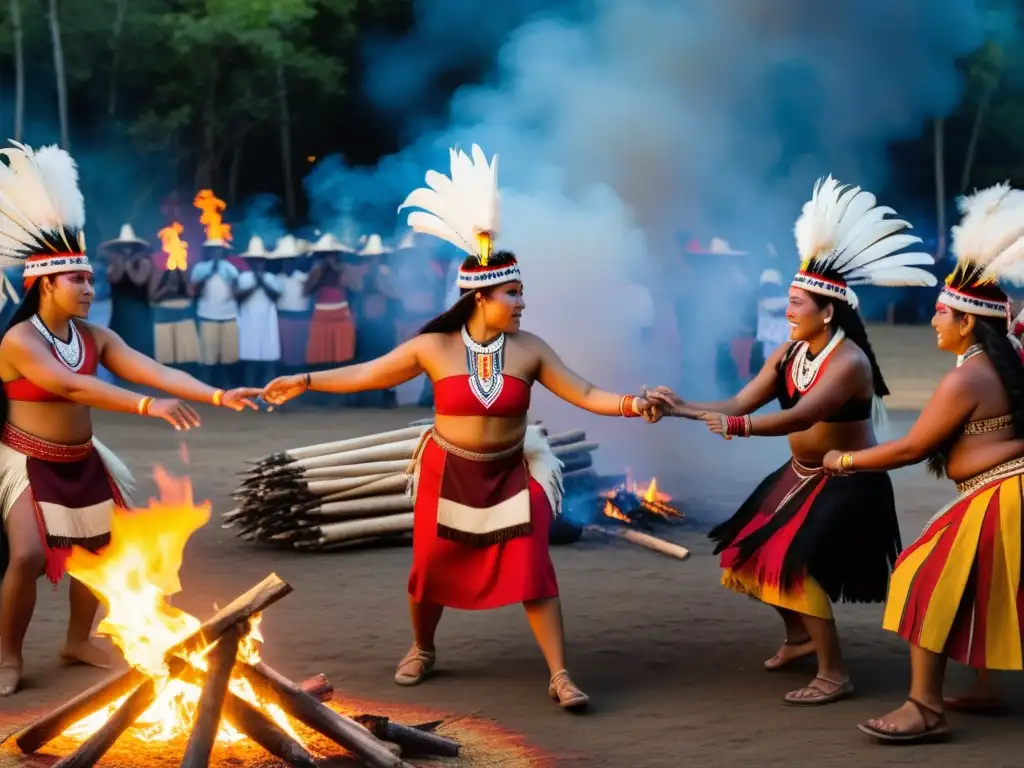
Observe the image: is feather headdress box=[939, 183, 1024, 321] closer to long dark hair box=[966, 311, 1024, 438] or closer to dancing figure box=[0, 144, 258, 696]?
long dark hair box=[966, 311, 1024, 438]

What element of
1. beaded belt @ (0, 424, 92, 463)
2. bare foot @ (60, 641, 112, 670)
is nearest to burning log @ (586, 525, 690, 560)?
bare foot @ (60, 641, 112, 670)

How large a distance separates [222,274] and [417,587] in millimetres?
10317

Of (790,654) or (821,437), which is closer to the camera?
(821,437)

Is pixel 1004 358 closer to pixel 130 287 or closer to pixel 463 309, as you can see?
pixel 463 309

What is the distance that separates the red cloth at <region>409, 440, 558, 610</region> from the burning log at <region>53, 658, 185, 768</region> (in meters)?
1.38

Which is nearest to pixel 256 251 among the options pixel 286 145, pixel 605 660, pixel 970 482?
pixel 286 145

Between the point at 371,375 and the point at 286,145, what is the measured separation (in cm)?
1950

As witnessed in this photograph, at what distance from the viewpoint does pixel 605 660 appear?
6016 millimetres

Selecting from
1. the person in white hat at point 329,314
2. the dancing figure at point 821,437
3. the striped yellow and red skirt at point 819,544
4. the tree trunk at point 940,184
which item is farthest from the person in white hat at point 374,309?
the tree trunk at point 940,184

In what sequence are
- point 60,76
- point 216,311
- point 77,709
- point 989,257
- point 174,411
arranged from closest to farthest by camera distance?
point 77,709 → point 989,257 → point 174,411 → point 216,311 → point 60,76

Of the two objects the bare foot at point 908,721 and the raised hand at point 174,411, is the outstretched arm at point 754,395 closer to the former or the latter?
the bare foot at point 908,721

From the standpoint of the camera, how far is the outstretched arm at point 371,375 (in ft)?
18.6

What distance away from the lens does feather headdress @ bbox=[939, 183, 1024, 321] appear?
5.05 meters

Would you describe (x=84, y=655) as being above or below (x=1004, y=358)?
below
